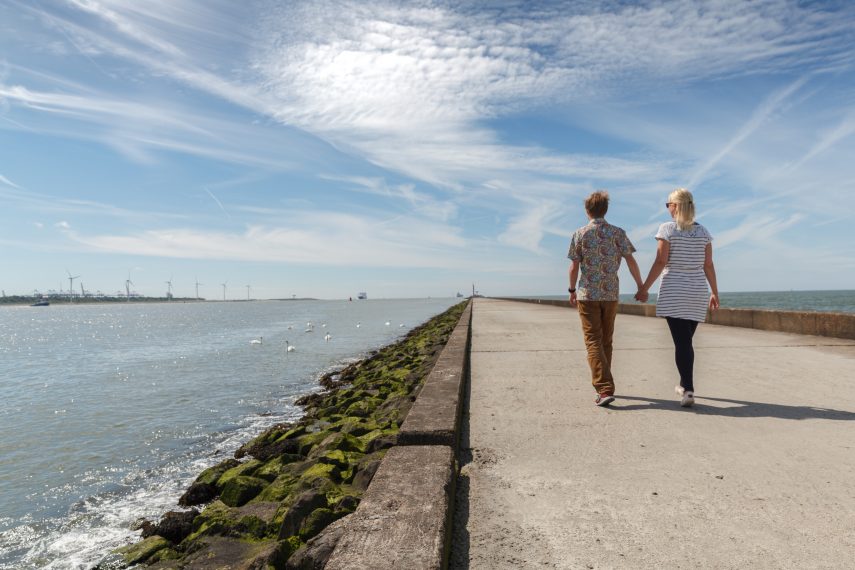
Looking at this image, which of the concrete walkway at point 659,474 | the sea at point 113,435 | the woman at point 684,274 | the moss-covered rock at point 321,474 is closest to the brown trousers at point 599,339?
the concrete walkway at point 659,474

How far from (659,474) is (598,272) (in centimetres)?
210

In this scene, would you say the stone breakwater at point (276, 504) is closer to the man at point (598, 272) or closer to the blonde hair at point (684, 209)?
the man at point (598, 272)

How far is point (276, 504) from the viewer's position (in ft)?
11.9

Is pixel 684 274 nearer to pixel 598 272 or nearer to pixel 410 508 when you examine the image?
pixel 598 272

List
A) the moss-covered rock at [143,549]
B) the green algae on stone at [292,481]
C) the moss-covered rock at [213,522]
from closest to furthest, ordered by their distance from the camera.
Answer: the green algae on stone at [292,481] < the moss-covered rock at [213,522] < the moss-covered rock at [143,549]

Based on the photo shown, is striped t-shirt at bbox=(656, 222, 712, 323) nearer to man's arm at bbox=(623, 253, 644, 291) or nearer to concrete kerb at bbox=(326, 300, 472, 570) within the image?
man's arm at bbox=(623, 253, 644, 291)

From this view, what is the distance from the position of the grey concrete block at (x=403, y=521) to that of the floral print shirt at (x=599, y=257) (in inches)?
93.7

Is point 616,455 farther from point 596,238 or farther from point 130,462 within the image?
point 130,462

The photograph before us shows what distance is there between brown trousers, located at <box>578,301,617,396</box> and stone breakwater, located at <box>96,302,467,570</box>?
173 cm

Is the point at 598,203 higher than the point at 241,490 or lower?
higher

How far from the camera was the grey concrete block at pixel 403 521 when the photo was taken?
187cm

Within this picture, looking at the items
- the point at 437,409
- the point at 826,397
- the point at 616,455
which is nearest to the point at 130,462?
the point at 437,409

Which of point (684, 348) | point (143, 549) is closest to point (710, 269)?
point (684, 348)

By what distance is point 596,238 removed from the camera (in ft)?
15.3
